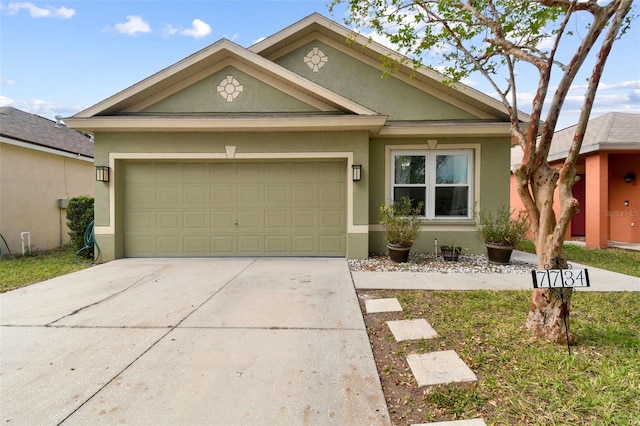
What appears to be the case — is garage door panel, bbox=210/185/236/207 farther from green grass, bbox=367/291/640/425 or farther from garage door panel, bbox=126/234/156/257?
green grass, bbox=367/291/640/425

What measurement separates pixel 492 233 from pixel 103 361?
734cm

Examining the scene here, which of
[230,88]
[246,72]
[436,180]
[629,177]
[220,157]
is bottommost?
[436,180]

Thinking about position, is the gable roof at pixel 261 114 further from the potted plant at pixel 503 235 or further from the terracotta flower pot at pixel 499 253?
the terracotta flower pot at pixel 499 253

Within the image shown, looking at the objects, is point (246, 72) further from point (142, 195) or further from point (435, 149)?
point (435, 149)

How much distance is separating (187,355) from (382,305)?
101 inches

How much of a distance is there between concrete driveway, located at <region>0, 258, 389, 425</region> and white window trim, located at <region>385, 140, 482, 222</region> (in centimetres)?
375

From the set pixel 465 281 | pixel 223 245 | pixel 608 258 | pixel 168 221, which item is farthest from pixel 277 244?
pixel 608 258

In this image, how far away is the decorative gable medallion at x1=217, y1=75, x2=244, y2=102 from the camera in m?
7.39

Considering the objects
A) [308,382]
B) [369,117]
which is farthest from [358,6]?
[308,382]

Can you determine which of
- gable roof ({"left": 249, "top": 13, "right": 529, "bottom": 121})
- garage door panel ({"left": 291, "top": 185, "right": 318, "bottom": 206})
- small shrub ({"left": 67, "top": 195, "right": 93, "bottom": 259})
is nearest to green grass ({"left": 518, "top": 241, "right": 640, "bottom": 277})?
gable roof ({"left": 249, "top": 13, "right": 529, "bottom": 121})

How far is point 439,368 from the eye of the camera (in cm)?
272

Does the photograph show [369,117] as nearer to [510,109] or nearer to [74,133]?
[510,109]

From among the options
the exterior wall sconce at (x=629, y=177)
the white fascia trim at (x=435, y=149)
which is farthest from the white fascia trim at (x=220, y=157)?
the exterior wall sconce at (x=629, y=177)

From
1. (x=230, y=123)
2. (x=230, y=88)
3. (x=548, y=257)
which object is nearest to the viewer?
(x=548, y=257)
